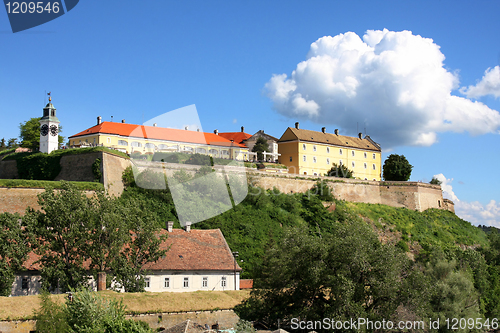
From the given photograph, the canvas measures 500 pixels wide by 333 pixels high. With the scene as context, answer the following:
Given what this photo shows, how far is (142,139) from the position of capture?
53.1m

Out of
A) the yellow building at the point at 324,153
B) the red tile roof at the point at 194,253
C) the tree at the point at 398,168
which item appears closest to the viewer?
the red tile roof at the point at 194,253

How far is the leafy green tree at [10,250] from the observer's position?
25.2m

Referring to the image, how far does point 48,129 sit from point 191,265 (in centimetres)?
1885

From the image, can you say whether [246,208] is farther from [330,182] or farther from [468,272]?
[468,272]

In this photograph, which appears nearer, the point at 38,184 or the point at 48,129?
the point at 38,184

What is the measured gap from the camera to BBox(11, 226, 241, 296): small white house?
30.5 metres

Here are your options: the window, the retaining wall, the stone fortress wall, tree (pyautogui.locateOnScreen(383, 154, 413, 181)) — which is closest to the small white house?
the window

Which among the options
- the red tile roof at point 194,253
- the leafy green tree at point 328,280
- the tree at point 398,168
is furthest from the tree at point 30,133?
the tree at point 398,168

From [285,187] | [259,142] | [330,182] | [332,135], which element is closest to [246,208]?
[285,187]

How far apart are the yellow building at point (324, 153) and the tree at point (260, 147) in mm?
2367

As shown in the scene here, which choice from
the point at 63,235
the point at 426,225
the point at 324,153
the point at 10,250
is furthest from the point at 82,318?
the point at 324,153

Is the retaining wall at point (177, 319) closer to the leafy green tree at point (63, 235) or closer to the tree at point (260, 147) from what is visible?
the leafy green tree at point (63, 235)

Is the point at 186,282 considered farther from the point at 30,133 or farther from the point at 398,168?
the point at 398,168

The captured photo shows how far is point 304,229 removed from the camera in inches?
1070
